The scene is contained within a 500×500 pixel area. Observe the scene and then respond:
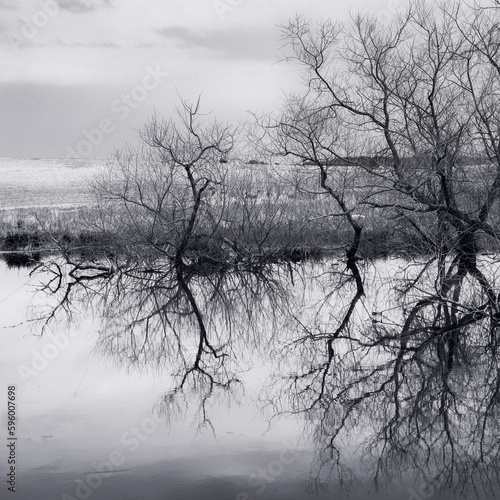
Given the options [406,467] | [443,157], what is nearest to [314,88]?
[443,157]

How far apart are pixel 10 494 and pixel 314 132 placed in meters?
13.4

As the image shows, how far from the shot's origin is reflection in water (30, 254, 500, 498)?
565 cm

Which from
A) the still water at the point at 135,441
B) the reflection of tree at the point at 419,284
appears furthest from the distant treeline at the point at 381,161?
the still water at the point at 135,441

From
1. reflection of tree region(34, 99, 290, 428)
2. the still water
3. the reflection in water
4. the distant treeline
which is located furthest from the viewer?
the distant treeline

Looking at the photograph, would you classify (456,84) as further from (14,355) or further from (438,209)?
(14,355)

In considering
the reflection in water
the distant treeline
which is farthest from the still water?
the distant treeline

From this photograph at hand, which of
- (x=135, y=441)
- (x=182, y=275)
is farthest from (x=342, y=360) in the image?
(x=182, y=275)

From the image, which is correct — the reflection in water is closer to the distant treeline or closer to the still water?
the still water

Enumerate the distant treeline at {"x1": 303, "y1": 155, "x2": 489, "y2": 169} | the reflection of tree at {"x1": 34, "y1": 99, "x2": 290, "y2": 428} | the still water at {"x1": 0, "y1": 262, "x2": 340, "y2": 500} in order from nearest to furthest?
the still water at {"x1": 0, "y1": 262, "x2": 340, "y2": 500}, the reflection of tree at {"x1": 34, "y1": 99, "x2": 290, "y2": 428}, the distant treeline at {"x1": 303, "y1": 155, "x2": 489, "y2": 169}

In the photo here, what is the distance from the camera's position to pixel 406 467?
18.0 ft

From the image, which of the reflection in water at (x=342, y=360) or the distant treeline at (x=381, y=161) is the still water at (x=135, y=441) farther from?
the distant treeline at (x=381, y=161)

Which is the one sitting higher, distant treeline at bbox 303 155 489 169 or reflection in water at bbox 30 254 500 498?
distant treeline at bbox 303 155 489 169

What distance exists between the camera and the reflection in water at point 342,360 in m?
5.65

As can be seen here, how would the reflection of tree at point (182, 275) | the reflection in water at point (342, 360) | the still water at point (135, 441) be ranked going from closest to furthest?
the still water at point (135, 441) < the reflection in water at point (342, 360) < the reflection of tree at point (182, 275)
